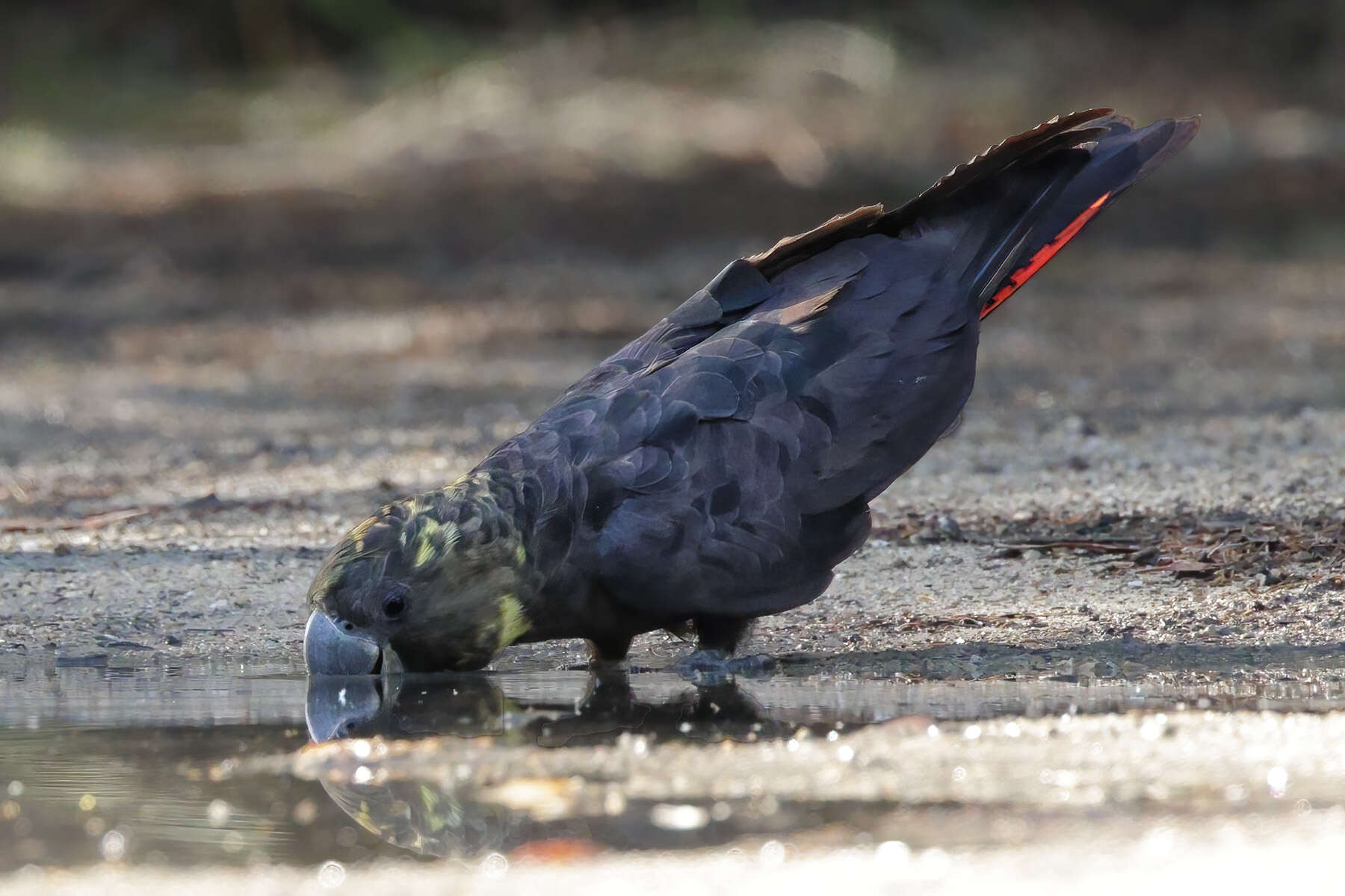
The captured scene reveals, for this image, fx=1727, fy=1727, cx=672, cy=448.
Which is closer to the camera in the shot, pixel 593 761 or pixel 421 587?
pixel 593 761

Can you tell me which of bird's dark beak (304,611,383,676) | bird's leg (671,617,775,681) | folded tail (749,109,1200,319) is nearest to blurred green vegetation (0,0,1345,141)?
folded tail (749,109,1200,319)

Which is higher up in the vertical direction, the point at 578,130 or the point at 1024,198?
the point at 578,130

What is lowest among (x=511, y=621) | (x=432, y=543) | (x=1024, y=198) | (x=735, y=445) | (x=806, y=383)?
(x=511, y=621)

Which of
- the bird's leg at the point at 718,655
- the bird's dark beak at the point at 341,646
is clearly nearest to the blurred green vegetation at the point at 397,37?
the bird's leg at the point at 718,655

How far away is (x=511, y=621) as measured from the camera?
13.3ft

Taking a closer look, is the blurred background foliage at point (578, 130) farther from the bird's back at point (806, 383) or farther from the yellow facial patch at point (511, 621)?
the yellow facial patch at point (511, 621)

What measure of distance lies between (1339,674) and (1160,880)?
154 centimetres

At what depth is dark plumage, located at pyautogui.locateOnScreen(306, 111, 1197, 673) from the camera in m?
3.99

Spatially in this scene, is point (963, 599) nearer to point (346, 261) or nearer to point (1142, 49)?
point (346, 261)

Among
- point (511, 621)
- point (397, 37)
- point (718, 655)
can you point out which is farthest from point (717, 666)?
point (397, 37)

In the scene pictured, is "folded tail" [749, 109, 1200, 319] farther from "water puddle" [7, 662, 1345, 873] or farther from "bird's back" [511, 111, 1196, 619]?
"water puddle" [7, 662, 1345, 873]

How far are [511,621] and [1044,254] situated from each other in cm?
173

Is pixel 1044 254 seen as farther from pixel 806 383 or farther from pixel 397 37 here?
pixel 397 37

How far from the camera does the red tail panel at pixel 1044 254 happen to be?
178 inches
